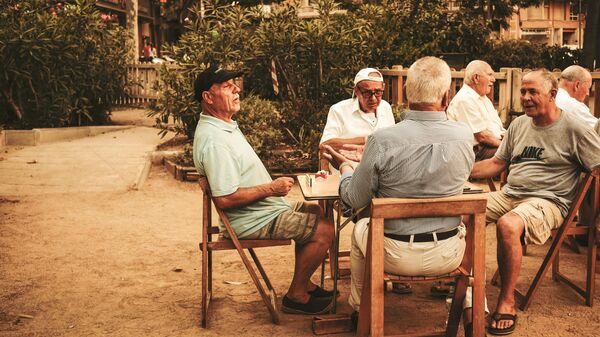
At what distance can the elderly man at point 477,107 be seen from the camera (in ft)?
21.5

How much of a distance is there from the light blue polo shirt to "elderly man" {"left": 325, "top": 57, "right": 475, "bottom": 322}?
0.77m

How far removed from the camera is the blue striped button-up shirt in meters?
3.58

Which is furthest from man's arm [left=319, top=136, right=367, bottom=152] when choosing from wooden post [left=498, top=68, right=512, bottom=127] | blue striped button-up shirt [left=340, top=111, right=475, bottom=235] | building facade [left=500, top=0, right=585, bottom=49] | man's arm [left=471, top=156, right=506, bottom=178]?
building facade [left=500, top=0, right=585, bottom=49]

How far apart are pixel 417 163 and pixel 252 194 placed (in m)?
1.08

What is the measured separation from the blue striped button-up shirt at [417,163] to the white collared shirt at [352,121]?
6.30 ft

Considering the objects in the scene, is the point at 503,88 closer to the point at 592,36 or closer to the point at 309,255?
the point at 309,255

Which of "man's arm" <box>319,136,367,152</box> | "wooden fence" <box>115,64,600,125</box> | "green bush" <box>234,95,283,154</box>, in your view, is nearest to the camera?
"man's arm" <box>319,136,367,152</box>

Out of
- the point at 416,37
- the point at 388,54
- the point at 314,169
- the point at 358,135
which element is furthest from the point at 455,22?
the point at 358,135

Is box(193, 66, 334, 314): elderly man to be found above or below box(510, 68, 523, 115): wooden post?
below

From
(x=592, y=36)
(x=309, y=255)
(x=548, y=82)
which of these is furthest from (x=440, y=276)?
(x=592, y=36)

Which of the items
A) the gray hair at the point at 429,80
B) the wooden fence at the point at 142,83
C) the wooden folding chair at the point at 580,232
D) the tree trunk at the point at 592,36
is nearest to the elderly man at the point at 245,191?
the gray hair at the point at 429,80

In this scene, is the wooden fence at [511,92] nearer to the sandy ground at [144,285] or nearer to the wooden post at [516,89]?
the wooden post at [516,89]

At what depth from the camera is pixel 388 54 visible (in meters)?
11.6

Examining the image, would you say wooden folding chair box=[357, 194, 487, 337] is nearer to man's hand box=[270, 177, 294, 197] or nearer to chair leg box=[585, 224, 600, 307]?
man's hand box=[270, 177, 294, 197]
